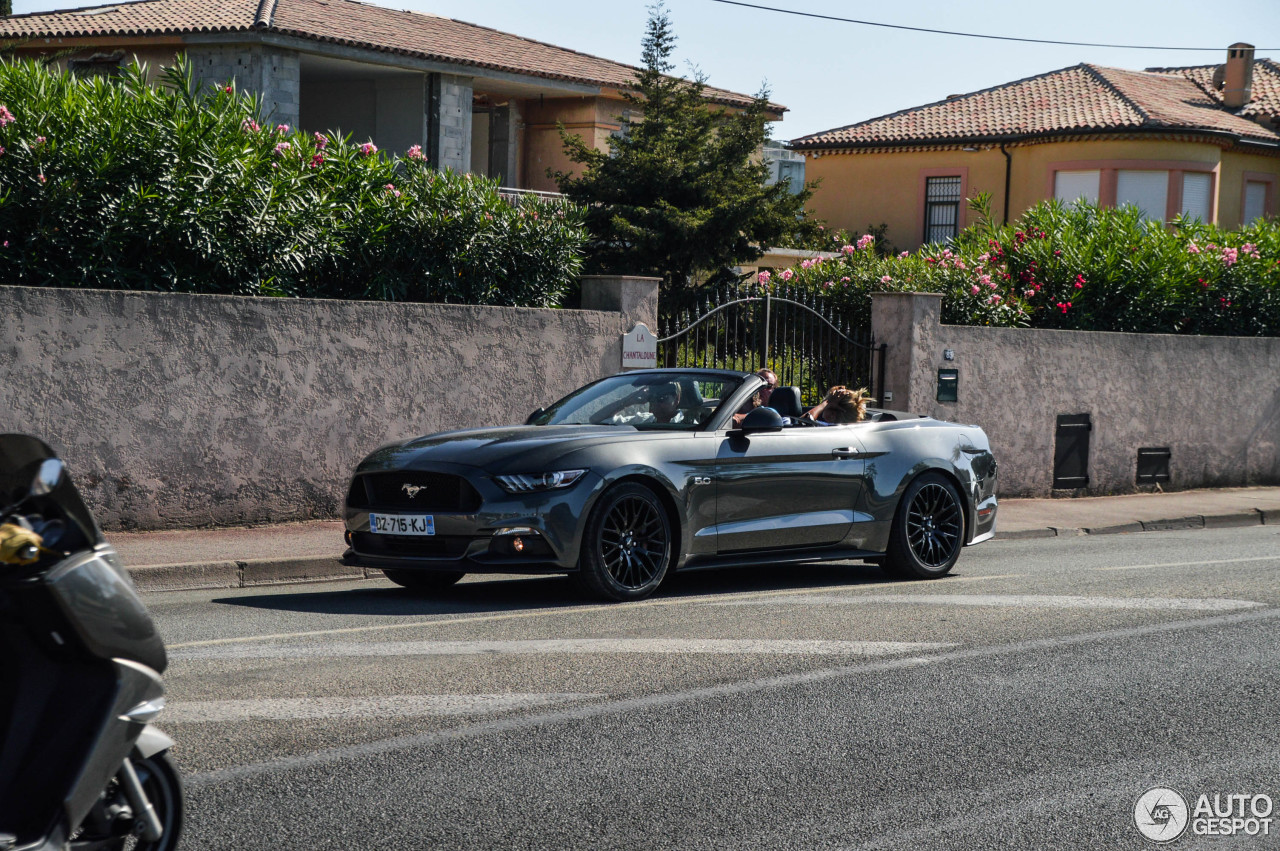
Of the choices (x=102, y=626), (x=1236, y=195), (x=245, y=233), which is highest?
(x=1236, y=195)

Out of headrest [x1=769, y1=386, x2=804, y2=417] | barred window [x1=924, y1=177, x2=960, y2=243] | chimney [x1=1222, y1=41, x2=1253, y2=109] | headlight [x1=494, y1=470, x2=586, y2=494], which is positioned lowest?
headlight [x1=494, y1=470, x2=586, y2=494]

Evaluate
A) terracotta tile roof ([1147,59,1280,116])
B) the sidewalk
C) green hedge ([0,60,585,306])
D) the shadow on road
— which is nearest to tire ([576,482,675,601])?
the shadow on road

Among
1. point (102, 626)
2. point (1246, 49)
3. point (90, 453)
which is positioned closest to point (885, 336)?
point (90, 453)

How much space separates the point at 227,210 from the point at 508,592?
4.80 metres

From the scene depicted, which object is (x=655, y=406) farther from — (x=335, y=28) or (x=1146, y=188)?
(x=1146, y=188)

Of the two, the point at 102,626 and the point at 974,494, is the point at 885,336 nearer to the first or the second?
the point at 974,494

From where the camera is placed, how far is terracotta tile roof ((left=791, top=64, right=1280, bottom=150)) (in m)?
33.4

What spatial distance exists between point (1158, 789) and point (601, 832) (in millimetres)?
1986

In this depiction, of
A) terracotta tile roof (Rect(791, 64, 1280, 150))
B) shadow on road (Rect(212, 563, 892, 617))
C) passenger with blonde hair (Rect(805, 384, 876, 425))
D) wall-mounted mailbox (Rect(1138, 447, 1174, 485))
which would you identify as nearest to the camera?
shadow on road (Rect(212, 563, 892, 617))

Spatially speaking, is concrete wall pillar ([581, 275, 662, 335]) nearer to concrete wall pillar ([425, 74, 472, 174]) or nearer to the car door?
the car door

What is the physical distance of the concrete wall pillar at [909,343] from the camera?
16.0 meters

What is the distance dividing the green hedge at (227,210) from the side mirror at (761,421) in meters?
5.14

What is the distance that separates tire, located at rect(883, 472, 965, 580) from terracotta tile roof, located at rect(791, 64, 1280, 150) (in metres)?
25.1

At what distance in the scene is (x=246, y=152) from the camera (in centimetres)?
1195
